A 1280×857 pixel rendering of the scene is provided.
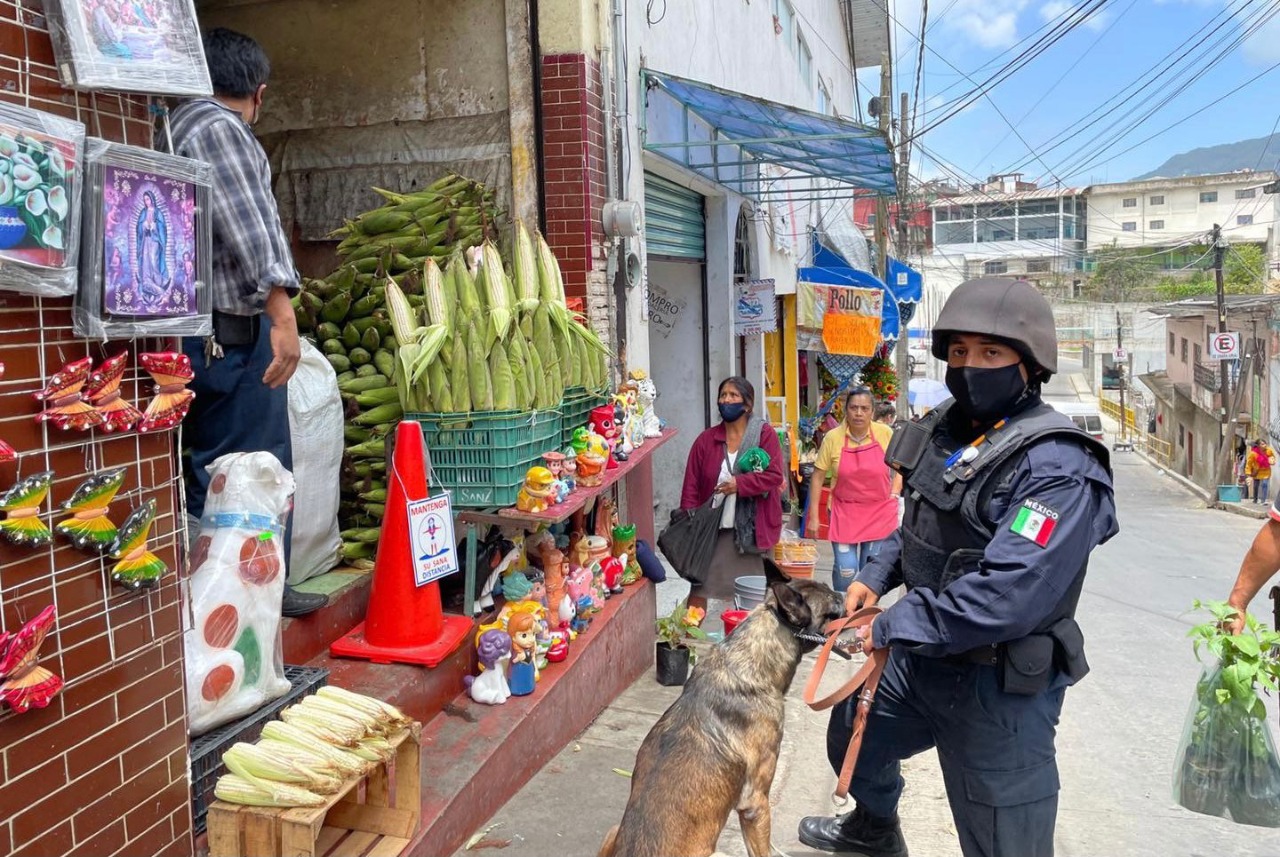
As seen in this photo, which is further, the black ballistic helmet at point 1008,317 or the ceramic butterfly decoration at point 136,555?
the black ballistic helmet at point 1008,317

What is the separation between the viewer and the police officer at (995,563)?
9.09 ft

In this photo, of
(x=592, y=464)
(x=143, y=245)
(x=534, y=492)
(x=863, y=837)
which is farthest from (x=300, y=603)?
(x=863, y=837)

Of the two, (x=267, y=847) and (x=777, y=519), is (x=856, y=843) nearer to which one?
(x=267, y=847)

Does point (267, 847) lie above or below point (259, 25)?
below

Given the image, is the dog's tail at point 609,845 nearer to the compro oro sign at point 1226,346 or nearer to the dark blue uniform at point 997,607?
the dark blue uniform at point 997,607

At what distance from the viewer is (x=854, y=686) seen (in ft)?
10.6

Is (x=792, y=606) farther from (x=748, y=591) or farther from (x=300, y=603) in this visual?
(x=748, y=591)

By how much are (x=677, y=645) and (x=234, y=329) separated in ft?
12.2

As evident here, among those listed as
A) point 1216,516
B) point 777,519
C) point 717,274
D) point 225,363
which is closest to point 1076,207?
point 1216,516

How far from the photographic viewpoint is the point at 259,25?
6703 millimetres

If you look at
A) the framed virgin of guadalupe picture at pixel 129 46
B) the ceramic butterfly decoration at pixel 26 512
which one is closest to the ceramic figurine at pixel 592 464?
the framed virgin of guadalupe picture at pixel 129 46

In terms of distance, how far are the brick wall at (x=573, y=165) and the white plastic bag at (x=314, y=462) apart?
224 centimetres

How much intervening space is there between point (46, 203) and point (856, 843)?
11.5 feet

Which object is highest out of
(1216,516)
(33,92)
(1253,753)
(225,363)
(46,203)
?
(33,92)
